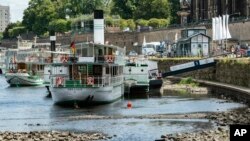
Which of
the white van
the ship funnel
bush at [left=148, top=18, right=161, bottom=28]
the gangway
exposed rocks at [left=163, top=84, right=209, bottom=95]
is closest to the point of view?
the ship funnel

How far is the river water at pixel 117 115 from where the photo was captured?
133 ft

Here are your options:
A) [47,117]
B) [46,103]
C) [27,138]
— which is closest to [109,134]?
[27,138]

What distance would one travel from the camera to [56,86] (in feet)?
190

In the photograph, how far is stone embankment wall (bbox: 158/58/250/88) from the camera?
65688 millimetres

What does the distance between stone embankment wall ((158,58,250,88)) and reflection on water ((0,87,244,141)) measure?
4.06m

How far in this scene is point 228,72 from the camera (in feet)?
241

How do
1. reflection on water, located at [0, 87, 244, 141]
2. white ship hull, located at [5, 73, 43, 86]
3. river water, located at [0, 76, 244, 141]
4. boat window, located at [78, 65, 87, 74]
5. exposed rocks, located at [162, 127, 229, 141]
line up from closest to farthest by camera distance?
exposed rocks, located at [162, 127, 229, 141], river water, located at [0, 76, 244, 141], reflection on water, located at [0, 87, 244, 141], boat window, located at [78, 65, 87, 74], white ship hull, located at [5, 73, 43, 86]

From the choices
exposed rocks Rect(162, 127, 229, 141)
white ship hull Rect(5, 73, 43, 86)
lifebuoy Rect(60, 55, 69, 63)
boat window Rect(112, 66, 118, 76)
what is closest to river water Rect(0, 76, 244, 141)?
exposed rocks Rect(162, 127, 229, 141)

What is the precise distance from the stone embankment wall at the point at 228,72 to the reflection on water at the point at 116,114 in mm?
4056

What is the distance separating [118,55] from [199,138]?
33.4 metres

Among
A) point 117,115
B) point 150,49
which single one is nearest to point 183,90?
point 117,115

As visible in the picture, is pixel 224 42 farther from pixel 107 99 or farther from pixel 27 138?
pixel 27 138

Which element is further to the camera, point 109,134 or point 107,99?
point 107,99

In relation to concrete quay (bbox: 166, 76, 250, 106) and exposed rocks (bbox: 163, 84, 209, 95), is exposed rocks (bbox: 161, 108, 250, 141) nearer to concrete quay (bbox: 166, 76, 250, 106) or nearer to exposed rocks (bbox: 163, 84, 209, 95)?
concrete quay (bbox: 166, 76, 250, 106)
